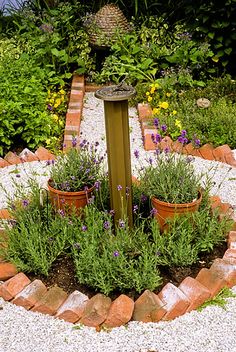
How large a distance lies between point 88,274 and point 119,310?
30 cm

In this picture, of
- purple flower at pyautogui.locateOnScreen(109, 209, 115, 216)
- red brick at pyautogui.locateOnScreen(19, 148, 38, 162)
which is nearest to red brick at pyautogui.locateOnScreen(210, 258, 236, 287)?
purple flower at pyautogui.locateOnScreen(109, 209, 115, 216)

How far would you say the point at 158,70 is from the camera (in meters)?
7.36

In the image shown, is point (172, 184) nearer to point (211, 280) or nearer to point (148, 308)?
point (211, 280)

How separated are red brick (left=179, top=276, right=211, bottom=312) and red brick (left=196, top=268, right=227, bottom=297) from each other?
55 millimetres

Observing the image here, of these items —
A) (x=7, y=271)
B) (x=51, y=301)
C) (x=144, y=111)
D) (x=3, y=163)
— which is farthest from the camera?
(x=144, y=111)

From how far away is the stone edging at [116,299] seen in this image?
336 cm

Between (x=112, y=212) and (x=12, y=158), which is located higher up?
(x=112, y=212)

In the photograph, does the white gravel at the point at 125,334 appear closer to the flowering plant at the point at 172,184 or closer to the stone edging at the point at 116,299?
the stone edging at the point at 116,299

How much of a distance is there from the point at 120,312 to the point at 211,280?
0.58 meters

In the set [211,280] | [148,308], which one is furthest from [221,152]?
[148,308]

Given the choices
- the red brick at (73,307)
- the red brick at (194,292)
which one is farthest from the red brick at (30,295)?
the red brick at (194,292)

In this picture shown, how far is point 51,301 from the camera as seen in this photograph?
3.45m

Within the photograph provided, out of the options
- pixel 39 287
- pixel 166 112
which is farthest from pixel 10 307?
pixel 166 112

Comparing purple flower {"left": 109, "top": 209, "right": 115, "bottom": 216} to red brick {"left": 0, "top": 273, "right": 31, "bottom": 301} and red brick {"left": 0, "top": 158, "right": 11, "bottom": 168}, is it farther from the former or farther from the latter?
red brick {"left": 0, "top": 158, "right": 11, "bottom": 168}
